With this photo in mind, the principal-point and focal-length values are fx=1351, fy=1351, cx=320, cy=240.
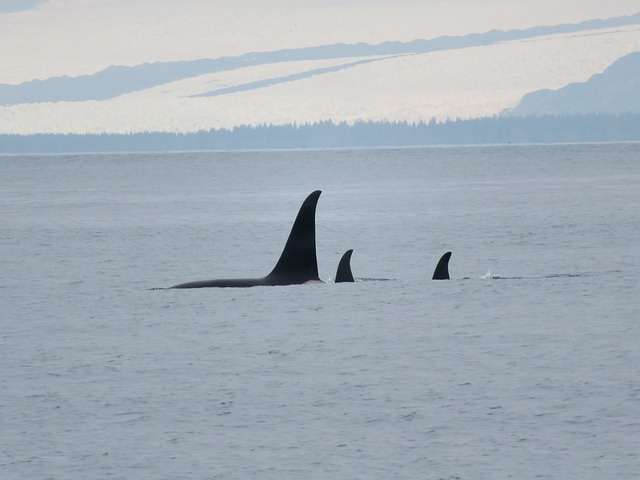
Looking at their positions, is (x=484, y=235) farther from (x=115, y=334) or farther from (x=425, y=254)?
(x=115, y=334)

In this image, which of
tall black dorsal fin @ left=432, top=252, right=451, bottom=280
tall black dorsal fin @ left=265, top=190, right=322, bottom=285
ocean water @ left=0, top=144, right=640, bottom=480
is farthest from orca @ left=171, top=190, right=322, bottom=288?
tall black dorsal fin @ left=432, top=252, right=451, bottom=280

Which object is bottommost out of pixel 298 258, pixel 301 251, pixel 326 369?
pixel 326 369

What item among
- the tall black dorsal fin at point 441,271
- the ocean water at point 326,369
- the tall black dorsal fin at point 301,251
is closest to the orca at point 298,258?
the tall black dorsal fin at point 301,251

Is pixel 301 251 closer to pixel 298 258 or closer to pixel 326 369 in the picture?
pixel 298 258

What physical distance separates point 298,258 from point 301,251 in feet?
2.22

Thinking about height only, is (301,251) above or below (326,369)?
above

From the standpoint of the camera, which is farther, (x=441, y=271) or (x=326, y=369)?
(x=441, y=271)

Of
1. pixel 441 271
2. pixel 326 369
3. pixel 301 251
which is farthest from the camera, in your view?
pixel 441 271

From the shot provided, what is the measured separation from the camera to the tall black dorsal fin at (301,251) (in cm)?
2780

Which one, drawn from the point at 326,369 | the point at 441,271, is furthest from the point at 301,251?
the point at 326,369

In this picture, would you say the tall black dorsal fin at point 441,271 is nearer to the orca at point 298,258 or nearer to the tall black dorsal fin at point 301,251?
the orca at point 298,258

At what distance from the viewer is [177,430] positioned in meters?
15.5

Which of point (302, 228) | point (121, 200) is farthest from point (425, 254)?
point (121, 200)

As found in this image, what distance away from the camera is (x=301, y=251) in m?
28.1
